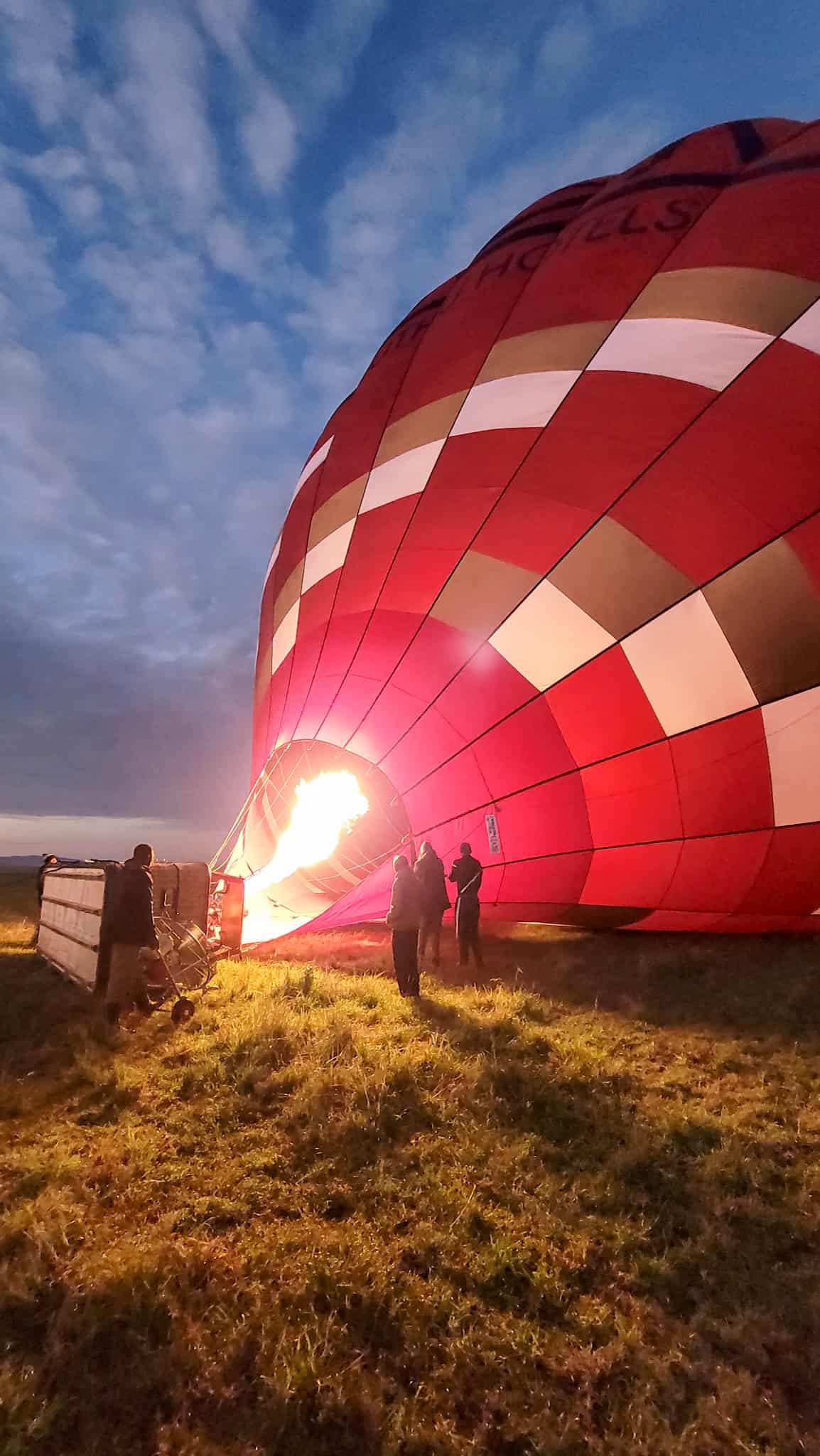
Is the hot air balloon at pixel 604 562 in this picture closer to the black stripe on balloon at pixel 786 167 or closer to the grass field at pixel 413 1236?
the black stripe on balloon at pixel 786 167

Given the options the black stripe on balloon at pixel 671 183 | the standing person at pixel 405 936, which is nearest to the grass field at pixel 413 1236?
the standing person at pixel 405 936

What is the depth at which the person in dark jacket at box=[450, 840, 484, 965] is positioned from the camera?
6.98 m

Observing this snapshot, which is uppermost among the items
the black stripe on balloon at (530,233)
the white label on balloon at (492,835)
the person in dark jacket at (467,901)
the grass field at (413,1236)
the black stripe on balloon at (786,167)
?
the black stripe on balloon at (530,233)

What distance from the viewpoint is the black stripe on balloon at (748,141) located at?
5883 millimetres

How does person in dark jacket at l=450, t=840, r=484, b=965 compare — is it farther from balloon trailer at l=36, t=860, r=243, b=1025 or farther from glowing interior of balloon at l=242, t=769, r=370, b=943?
balloon trailer at l=36, t=860, r=243, b=1025

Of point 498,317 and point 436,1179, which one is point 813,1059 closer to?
point 436,1179

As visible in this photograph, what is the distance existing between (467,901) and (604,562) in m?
3.25

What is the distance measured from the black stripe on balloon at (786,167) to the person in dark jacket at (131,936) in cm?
677

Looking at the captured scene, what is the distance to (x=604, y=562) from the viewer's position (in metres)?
6.12

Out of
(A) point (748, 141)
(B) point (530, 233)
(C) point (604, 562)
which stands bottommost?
(C) point (604, 562)

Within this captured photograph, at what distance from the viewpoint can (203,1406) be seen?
2324 millimetres

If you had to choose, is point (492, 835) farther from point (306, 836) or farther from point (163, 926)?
point (163, 926)

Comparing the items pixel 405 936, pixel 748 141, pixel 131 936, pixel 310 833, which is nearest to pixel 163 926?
pixel 131 936

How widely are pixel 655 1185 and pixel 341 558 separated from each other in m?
6.13
